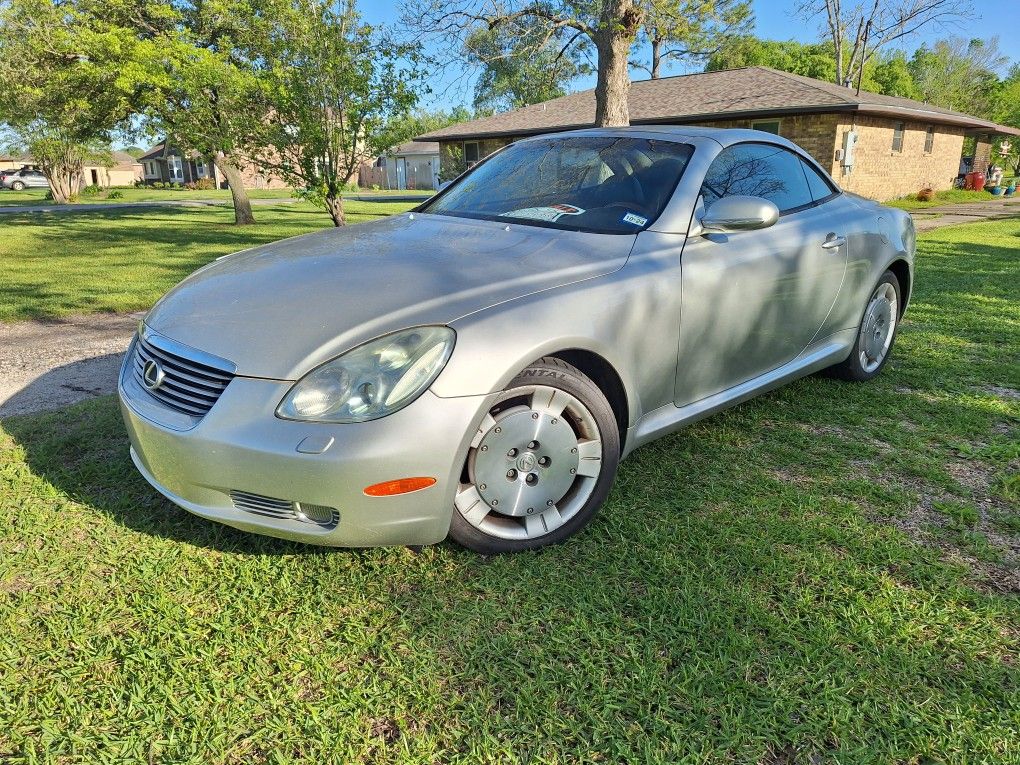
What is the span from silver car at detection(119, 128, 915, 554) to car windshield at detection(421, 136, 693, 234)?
0.05ft

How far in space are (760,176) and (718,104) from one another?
2135cm

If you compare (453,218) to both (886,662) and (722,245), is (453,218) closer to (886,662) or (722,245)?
(722,245)

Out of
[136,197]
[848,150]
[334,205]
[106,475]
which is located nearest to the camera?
[106,475]

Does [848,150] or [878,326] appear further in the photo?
[848,150]

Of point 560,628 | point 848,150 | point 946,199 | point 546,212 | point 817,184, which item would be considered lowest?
point 560,628

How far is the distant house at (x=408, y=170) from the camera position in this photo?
56844 millimetres

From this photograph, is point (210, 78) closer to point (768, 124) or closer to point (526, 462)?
point (526, 462)

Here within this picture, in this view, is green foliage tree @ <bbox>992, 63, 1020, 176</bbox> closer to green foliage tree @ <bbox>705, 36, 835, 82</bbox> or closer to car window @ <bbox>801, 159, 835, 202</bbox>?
green foliage tree @ <bbox>705, 36, 835, 82</bbox>

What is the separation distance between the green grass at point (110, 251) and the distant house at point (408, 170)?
111 feet

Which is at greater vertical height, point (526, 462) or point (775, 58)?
point (775, 58)

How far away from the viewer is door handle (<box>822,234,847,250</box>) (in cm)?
370

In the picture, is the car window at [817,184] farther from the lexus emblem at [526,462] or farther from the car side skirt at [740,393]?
the lexus emblem at [526,462]

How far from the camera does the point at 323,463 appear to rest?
2127 millimetres

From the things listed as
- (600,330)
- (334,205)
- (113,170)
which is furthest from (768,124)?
(113,170)
